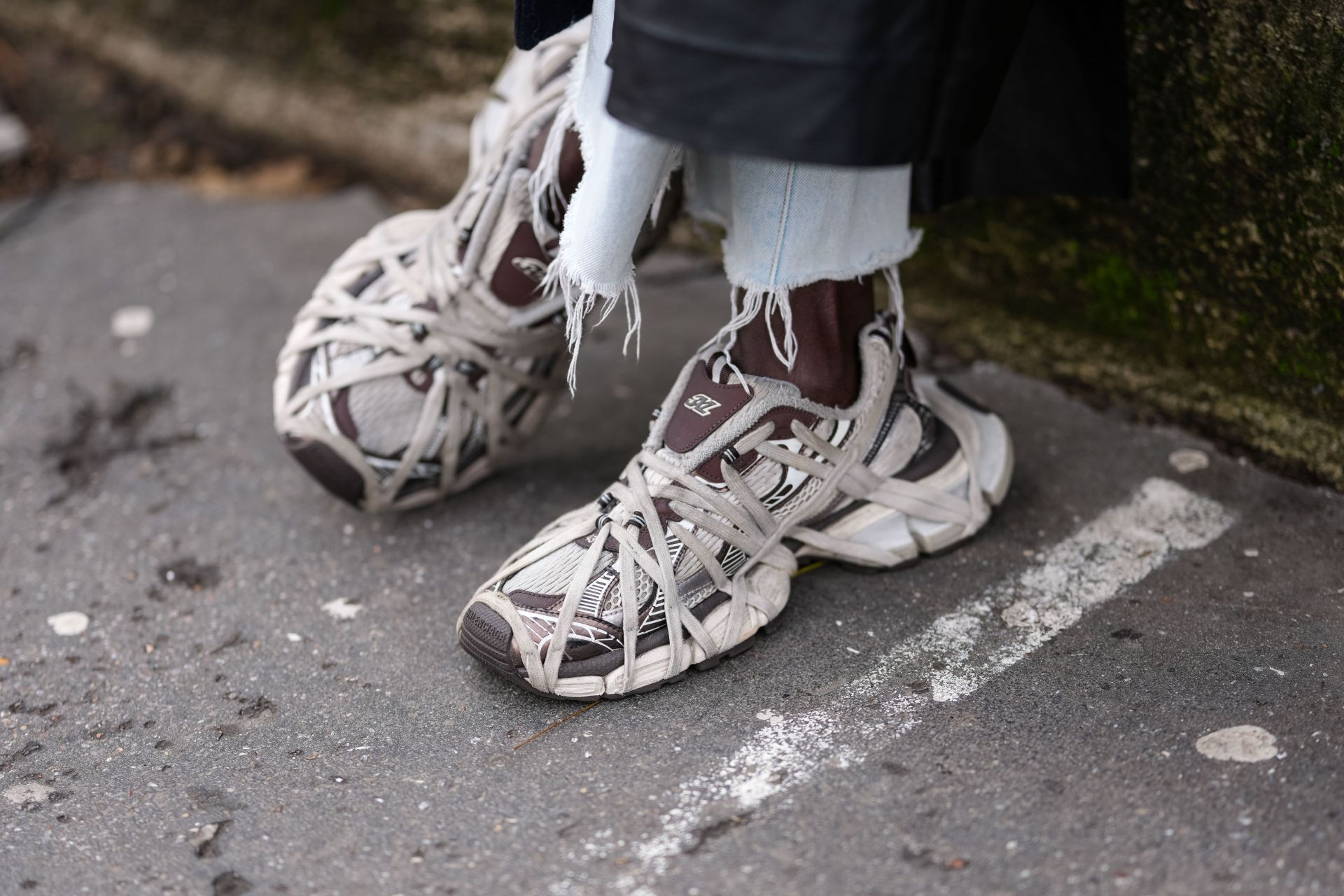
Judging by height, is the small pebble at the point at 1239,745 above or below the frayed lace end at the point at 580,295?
below

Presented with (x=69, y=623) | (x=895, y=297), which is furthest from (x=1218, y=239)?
(x=69, y=623)

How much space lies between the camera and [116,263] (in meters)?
1.99

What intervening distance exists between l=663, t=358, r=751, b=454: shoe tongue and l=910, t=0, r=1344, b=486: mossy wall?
0.57 meters

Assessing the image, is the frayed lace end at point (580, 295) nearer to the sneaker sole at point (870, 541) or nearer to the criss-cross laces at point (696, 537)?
the criss-cross laces at point (696, 537)

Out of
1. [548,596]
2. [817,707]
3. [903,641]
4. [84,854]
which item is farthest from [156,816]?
[903,641]

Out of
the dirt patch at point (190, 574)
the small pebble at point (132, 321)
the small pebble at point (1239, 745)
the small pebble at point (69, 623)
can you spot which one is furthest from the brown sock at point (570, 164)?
the small pebble at point (132, 321)

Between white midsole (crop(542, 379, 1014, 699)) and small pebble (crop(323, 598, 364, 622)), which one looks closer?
white midsole (crop(542, 379, 1014, 699))

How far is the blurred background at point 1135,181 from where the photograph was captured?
116 cm

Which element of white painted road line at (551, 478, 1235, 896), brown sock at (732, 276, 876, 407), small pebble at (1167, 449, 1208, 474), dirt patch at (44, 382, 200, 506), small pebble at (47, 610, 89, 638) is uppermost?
brown sock at (732, 276, 876, 407)

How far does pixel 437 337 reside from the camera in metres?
1.23

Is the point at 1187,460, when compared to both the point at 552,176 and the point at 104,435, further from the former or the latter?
the point at 104,435

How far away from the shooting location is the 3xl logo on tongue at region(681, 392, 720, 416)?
1060mm

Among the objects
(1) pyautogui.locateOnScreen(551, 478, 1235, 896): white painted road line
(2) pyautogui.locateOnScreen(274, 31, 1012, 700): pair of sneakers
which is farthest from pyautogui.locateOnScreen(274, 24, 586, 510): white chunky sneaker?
(1) pyautogui.locateOnScreen(551, 478, 1235, 896): white painted road line

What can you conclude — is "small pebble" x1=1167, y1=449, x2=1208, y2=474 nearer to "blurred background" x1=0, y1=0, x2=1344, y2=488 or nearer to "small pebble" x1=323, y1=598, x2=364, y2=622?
"blurred background" x1=0, y1=0, x2=1344, y2=488
